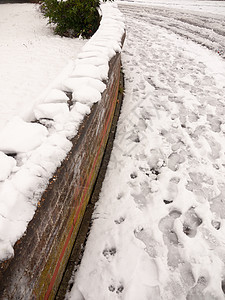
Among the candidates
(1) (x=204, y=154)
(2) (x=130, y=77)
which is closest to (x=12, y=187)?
(1) (x=204, y=154)

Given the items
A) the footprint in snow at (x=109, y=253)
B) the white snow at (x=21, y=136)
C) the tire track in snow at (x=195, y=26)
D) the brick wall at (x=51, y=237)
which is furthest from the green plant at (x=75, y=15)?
the footprint in snow at (x=109, y=253)

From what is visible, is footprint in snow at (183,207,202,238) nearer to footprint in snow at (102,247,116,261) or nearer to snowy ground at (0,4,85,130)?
footprint in snow at (102,247,116,261)

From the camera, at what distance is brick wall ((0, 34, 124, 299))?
747 mm

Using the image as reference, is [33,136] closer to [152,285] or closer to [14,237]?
[14,237]

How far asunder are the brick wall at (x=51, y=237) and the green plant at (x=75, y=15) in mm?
3982

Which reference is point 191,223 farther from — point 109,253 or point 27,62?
point 27,62

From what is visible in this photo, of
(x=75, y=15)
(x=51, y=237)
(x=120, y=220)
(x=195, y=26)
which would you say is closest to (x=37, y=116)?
(x=51, y=237)

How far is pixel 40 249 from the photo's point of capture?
917 mm

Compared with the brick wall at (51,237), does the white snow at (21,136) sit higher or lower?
higher

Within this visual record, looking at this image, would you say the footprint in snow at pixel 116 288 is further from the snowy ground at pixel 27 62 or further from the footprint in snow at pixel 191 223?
the snowy ground at pixel 27 62

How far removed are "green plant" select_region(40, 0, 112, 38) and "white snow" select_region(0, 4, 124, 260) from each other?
1291 mm

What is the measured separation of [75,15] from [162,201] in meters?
4.53

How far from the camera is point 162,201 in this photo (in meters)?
1.84

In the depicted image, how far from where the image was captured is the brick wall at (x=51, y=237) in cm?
75
